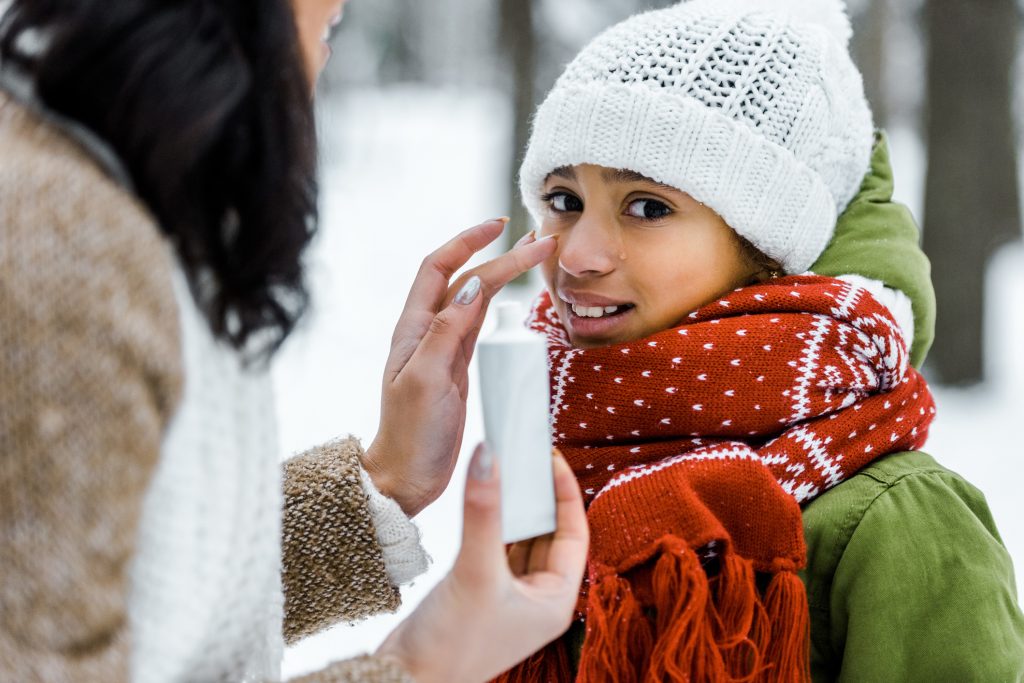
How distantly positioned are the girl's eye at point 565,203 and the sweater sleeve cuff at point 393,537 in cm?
60

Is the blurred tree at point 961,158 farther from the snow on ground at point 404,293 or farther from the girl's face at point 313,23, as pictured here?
the girl's face at point 313,23

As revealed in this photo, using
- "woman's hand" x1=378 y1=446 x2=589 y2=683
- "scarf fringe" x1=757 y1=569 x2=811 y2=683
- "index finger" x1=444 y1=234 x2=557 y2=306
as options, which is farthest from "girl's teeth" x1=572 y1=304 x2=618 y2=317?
"woman's hand" x1=378 y1=446 x2=589 y2=683

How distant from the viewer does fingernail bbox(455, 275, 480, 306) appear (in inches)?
63.1

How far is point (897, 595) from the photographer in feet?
4.39

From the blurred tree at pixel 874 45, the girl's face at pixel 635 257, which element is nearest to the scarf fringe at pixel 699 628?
the girl's face at pixel 635 257

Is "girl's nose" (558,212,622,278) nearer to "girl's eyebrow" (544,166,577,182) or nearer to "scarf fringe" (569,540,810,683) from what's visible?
"girl's eyebrow" (544,166,577,182)

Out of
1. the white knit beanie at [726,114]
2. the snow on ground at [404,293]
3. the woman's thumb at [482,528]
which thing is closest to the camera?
the woman's thumb at [482,528]

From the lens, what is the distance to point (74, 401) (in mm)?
747

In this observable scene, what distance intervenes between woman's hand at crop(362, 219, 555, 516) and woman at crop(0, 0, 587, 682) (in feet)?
1.57

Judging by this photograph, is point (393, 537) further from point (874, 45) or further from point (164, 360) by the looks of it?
point (874, 45)

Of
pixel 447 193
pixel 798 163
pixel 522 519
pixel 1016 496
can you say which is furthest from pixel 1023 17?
pixel 522 519

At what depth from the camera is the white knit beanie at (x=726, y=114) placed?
153cm

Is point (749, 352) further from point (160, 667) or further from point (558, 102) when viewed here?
point (160, 667)

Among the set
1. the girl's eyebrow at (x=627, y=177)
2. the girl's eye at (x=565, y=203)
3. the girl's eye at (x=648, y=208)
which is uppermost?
the girl's eyebrow at (x=627, y=177)
